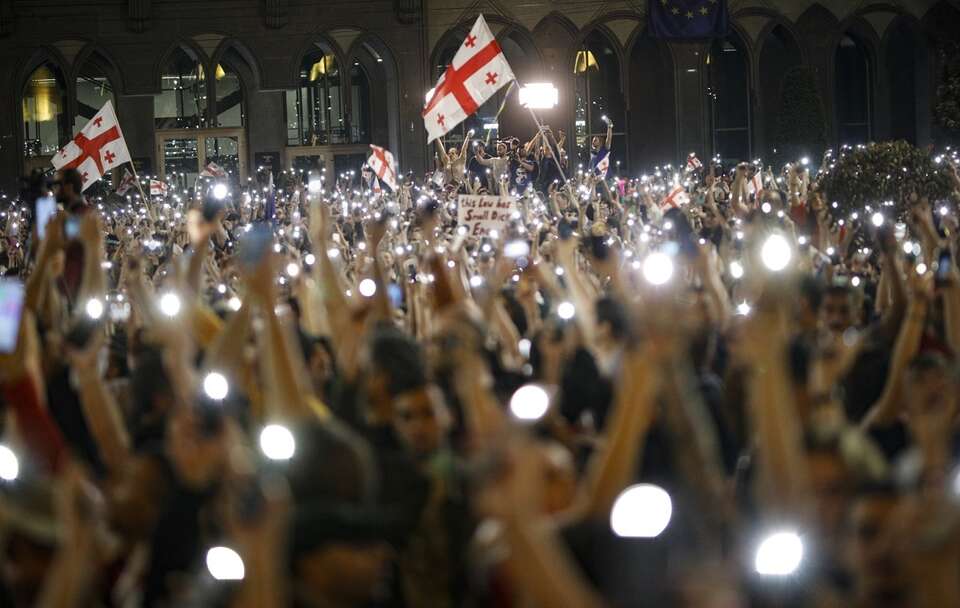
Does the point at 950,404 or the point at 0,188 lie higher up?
the point at 0,188

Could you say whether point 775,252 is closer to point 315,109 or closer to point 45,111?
point 315,109

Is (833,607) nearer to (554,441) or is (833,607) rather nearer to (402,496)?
(402,496)

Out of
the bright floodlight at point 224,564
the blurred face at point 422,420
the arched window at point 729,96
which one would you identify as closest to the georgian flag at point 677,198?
the blurred face at point 422,420

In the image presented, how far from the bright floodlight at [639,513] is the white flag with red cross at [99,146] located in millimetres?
13400

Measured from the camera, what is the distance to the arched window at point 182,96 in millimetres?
35375

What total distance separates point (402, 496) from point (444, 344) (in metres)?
0.53

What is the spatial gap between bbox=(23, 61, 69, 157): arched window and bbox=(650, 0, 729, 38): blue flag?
13568mm

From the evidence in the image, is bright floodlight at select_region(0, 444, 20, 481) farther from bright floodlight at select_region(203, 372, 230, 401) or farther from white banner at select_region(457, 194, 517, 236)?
white banner at select_region(457, 194, 517, 236)

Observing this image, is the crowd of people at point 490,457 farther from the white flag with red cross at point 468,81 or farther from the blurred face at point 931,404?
the white flag with red cross at point 468,81

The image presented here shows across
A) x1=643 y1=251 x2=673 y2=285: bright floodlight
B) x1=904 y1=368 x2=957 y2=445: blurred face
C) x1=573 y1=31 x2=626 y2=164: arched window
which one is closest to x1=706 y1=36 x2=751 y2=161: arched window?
x1=573 y1=31 x2=626 y2=164: arched window

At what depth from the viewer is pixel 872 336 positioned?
20.5 feet

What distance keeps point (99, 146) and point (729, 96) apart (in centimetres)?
2223

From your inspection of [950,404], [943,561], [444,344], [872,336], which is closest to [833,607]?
[943,561]

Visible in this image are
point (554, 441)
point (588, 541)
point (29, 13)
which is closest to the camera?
point (588, 541)
